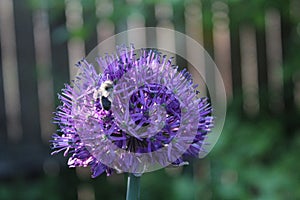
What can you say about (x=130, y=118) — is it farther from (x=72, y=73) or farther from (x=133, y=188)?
(x=72, y=73)

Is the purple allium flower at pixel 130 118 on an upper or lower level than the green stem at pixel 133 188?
upper

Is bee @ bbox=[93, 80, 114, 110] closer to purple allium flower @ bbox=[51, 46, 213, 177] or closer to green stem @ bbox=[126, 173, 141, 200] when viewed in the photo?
purple allium flower @ bbox=[51, 46, 213, 177]

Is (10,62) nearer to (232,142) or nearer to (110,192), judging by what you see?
(110,192)

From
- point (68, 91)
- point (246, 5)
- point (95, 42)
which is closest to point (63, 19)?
point (95, 42)

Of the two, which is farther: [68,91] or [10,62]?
[10,62]

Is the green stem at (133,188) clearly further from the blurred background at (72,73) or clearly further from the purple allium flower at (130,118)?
the blurred background at (72,73)

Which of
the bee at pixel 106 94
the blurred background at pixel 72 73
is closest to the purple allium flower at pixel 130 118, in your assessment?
the bee at pixel 106 94

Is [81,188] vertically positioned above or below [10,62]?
below

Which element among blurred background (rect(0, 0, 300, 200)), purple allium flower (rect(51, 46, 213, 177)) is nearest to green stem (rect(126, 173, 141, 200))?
purple allium flower (rect(51, 46, 213, 177))
